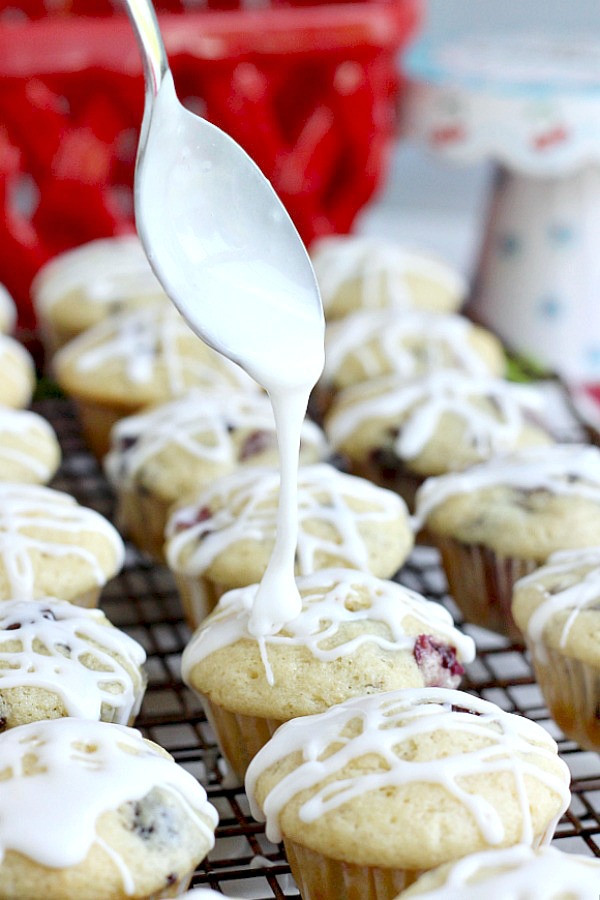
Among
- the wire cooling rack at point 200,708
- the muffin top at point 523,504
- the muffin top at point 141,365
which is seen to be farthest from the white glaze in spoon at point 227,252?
the muffin top at point 141,365

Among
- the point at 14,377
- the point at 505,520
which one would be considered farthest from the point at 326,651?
the point at 14,377

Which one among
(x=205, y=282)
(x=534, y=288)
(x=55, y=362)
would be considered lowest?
(x=534, y=288)

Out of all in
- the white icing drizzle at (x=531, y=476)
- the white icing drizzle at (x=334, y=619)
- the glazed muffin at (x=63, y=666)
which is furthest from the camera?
the white icing drizzle at (x=531, y=476)

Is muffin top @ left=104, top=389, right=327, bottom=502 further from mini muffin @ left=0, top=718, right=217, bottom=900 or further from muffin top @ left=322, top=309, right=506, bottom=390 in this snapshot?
mini muffin @ left=0, top=718, right=217, bottom=900

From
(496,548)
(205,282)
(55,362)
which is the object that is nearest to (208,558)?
(496,548)

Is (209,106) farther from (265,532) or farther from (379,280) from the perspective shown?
(265,532)

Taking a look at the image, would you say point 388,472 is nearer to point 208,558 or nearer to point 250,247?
point 208,558

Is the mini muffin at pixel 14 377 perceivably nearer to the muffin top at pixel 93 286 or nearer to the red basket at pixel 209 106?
the muffin top at pixel 93 286
